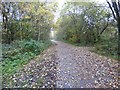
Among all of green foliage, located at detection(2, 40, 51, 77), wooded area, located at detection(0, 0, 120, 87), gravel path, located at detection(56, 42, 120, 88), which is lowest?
gravel path, located at detection(56, 42, 120, 88)

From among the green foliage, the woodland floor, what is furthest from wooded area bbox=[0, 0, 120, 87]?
the woodland floor

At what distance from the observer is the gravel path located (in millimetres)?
1597

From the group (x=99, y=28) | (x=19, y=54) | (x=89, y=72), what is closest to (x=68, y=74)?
(x=89, y=72)

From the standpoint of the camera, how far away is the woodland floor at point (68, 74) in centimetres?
155

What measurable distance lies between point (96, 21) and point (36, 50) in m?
1.07

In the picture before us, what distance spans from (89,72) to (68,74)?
0.79 ft

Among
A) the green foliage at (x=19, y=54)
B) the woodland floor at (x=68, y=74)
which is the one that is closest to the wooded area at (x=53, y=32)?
the green foliage at (x=19, y=54)

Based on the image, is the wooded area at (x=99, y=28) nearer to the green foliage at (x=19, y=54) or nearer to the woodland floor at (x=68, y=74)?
the woodland floor at (x=68, y=74)

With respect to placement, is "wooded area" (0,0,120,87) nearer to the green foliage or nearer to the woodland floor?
the green foliage

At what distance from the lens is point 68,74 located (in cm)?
184

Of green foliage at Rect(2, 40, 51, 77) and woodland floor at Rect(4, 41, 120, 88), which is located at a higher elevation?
green foliage at Rect(2, 40, 51, 77)

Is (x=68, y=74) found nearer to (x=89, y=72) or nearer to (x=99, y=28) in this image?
(x=89, y=72)

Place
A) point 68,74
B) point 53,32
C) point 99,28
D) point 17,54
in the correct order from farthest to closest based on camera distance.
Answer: point 99,28 < point 53,32 < point 17,54 < point 68,74

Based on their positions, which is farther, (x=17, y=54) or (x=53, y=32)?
(x=53, y=32)
